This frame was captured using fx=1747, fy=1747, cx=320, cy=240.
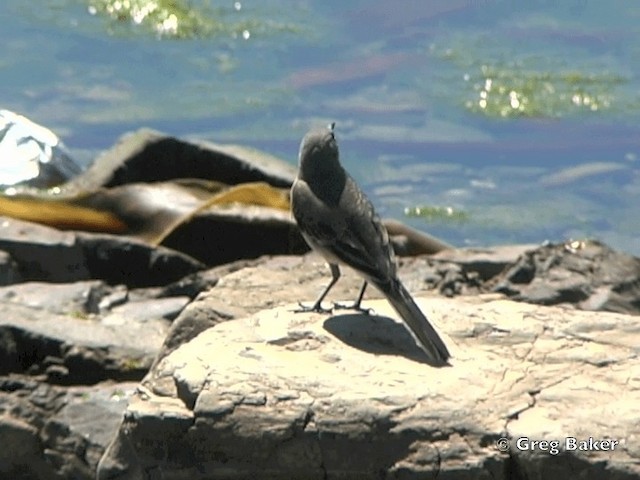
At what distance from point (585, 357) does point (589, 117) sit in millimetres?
8808

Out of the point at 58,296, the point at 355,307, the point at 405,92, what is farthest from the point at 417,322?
the point at 405,92

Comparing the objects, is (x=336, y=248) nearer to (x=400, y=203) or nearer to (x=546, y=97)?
(x=400, y=203)

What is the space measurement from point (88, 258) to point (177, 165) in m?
2.12

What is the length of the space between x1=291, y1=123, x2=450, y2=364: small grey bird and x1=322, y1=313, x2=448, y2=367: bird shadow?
6cm

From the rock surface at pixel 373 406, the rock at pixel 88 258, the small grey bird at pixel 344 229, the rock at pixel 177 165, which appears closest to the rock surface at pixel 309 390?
the rock surface at pixel 373 406

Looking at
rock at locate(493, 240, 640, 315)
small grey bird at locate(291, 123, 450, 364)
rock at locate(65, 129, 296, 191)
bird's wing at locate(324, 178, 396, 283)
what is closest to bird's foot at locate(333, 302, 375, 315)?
small grey bird at locate(291, 123, 450, 364)

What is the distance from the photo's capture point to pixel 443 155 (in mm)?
14039

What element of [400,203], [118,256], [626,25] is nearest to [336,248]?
[118,256]

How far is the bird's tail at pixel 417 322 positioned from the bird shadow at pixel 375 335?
4 cm

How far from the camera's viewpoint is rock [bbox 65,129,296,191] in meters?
11.6

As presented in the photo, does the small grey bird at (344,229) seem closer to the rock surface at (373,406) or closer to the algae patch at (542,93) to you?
the rock surface at (373,406)

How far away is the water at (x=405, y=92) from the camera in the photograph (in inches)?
534

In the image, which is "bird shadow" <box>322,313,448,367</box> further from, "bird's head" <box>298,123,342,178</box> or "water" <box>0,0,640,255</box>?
"water" <box>0,0,640,255</box>

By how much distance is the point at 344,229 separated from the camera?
685cm
